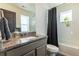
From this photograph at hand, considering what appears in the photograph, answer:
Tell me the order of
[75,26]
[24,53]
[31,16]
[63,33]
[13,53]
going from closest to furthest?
[13,53]
[24,53]
[31,16]
[75,26]
[63,33]

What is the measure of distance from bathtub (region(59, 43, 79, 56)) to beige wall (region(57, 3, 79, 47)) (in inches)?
5.9

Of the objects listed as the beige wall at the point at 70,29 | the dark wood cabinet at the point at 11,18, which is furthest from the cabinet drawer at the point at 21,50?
the beige wall at the point at 70,29

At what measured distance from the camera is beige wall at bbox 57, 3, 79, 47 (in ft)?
9.42

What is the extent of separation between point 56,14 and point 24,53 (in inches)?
84.0

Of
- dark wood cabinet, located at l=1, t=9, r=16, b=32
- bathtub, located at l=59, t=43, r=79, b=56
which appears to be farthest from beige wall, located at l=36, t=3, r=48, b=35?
dark wood cabinet, located at l=1, t=9, r=16, b=32

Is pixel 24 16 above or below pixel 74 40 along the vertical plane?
above

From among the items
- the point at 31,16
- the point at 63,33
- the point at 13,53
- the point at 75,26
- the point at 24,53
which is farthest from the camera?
the point at 63,33

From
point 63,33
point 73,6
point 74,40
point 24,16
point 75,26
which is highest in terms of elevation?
point 73,6

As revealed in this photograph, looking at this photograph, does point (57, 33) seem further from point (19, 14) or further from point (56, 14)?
point (19, 14)

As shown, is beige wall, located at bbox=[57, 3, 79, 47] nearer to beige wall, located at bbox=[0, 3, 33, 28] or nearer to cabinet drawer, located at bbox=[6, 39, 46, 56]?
beige wall, located at bbox=[0, 3, 33, 28]

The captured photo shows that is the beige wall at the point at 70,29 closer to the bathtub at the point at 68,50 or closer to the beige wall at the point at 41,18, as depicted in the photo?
the bathtub at the point at 68,50

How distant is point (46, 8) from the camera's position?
10.8 ft

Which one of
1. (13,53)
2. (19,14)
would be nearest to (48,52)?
(19,14)

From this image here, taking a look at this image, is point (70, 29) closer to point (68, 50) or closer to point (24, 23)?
point (68, 50)
